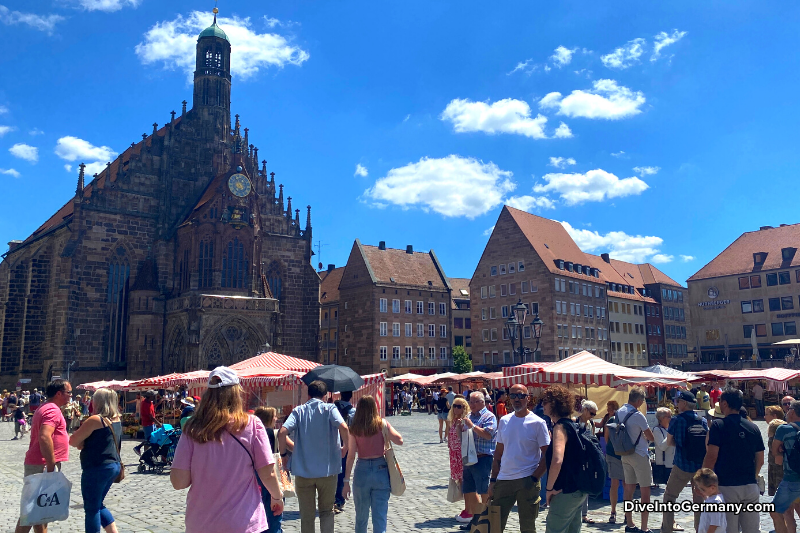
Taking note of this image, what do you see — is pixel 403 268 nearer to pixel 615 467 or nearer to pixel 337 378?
pixel 337 378

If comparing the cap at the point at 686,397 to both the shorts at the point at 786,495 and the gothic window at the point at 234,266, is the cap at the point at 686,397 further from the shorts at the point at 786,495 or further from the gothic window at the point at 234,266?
the gothic window at the point at 234,266

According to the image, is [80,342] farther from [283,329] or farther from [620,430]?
[620,430]

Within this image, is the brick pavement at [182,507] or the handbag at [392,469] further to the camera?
the brick pavement at [182,507]

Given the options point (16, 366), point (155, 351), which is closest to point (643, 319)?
point (155, 351)

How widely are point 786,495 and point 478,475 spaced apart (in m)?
3.42

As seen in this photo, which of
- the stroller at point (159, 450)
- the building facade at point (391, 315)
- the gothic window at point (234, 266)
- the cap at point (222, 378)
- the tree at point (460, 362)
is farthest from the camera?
the tree at point (460, 362)

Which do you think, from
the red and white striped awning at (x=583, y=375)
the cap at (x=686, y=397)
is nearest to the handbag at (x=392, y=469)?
the cap at (x=686, y=397)

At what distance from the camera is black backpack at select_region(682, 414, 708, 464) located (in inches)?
300

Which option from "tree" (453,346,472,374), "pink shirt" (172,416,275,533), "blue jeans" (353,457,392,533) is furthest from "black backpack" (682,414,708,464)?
"tree" (453,346,472,374)

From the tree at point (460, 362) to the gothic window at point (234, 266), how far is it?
24581 mm

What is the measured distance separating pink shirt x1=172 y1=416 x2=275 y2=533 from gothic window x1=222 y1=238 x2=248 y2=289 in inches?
1378

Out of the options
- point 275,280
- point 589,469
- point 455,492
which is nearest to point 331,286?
point 275,280

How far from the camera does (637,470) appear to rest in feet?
28.4

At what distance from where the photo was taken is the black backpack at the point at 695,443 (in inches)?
300
